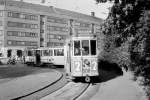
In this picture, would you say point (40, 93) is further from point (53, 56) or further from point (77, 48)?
point (53, 56)

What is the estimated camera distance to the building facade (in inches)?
3162

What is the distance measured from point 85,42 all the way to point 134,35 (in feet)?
42.5

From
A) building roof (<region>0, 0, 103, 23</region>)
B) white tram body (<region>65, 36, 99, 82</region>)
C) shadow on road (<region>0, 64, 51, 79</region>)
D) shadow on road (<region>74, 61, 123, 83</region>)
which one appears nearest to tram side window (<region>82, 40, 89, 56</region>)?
white tram body (<region>65, 36, 99, 82</region>)

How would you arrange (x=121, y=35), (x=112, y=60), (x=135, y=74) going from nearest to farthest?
1. (x=121, y=35)
2. (x=135, y=74)
3. (x=112, y=60)

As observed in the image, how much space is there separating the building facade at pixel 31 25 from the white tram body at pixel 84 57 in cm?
6128

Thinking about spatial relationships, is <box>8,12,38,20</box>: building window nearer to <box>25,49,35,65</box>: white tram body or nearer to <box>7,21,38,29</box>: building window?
<box>7,21,38,29</box>: building window

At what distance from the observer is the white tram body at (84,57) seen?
18.7 m

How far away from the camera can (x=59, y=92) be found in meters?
16.1

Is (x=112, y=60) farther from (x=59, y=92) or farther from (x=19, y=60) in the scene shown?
(x=19, y=60)

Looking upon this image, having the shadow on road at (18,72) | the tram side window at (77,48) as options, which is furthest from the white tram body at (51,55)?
the tram side window at (77,48)

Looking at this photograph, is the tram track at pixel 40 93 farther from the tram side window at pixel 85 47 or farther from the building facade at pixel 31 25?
the building facade at pixel 31 25

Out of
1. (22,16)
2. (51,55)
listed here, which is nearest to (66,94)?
(51,55)

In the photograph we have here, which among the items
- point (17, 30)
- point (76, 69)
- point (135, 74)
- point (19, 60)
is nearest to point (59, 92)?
point (76, 69)

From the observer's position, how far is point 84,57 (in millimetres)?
18641
